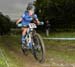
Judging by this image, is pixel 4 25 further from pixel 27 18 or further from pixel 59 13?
pixel 27 18

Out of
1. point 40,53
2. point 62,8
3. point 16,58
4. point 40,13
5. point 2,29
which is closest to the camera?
point 40,53

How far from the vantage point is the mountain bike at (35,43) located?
11867 mm

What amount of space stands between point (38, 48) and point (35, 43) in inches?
7.6

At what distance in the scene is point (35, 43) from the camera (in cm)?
1215

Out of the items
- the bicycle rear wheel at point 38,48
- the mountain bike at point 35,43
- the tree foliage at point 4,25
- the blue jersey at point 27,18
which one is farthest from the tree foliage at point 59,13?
the bicycle rear wheel at point 38,48

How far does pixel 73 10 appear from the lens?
6066cm

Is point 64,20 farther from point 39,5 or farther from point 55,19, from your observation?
point 39,5

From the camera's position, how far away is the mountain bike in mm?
11867

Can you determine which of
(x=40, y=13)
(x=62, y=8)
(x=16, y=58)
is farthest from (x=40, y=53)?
(x=40, y=13)

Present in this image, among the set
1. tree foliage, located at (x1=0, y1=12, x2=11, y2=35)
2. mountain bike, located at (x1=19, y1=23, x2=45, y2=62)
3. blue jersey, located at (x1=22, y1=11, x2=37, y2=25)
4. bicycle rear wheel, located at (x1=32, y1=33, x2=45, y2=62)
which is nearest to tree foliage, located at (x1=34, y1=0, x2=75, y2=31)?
tree foliage, located at (x1=0, y1=12, x2=11, y2=35)

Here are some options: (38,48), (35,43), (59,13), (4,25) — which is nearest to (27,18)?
(35,43)

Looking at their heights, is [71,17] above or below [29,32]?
below

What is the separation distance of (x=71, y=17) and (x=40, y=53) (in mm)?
49541

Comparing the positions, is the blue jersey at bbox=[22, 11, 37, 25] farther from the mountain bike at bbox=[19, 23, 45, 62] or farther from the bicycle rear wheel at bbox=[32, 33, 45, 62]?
the bicycle rear wheel at bbox=[32, 33, 45, 62]
